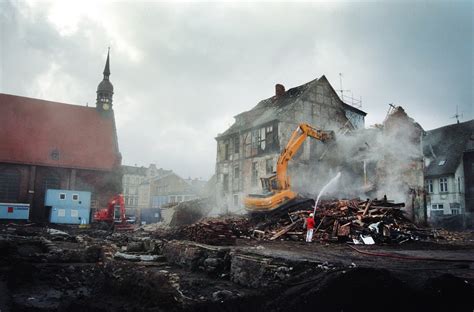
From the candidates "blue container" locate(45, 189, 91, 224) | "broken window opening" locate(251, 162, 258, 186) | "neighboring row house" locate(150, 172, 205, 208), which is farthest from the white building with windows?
"broken window opening" locate(251, 162, 258, 186)

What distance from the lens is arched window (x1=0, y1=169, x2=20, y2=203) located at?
30.7m

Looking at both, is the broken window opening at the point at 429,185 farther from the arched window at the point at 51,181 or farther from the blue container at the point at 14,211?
the blue container at the point at 14,211

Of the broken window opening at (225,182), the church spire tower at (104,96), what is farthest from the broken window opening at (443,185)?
the church spire tower at (104,96)

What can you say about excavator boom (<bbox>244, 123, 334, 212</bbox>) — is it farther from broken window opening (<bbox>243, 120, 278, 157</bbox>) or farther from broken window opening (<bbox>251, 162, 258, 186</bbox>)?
broken window opening (<bbox>251, 162, 258, 186</bbox>)

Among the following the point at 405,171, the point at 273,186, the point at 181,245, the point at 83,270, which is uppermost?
the point at 405,171

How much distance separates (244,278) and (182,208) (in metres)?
21.5

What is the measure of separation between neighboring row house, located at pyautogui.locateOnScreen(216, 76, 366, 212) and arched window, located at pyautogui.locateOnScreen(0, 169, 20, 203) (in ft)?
60.6

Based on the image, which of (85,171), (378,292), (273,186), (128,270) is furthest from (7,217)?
(378,292)

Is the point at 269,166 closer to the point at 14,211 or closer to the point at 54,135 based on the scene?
the point at 14,211

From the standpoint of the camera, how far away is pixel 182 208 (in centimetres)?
2841

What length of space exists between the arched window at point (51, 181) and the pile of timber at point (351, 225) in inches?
985

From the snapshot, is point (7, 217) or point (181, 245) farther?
point (7, 217)

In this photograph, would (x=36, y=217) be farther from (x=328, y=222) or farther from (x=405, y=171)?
(x=405, y=171)

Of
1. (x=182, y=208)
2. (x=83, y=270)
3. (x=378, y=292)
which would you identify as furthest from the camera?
(x=182, y=208)
